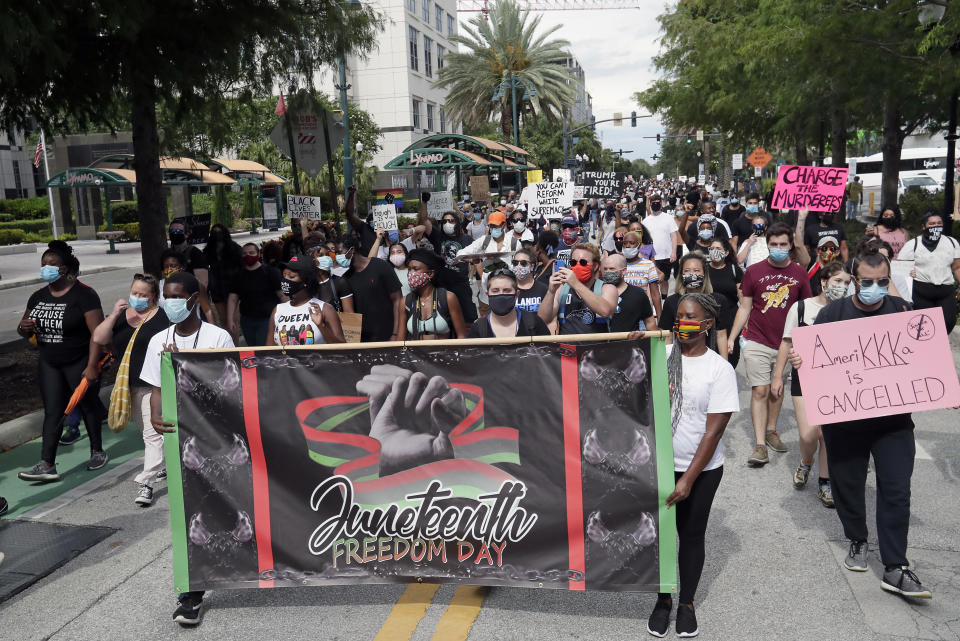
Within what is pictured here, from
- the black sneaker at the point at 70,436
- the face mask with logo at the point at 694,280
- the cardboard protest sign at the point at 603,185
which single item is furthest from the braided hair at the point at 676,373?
the cardboard protest sign at the point at 603,185

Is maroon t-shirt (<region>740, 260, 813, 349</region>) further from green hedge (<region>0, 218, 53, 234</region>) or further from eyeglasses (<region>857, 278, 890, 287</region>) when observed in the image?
green hedge (<region>0, 218, 53, 234</region>)

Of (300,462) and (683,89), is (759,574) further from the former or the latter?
(683,89)

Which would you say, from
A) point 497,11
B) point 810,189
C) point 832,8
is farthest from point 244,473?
point 497,11

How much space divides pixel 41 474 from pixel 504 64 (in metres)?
37.9

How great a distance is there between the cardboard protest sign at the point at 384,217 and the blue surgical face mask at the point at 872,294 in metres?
8.34

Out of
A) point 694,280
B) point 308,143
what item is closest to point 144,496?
point 694,280

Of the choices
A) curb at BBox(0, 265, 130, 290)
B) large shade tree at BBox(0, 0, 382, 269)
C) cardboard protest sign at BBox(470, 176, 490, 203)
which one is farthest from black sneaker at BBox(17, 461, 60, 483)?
cardboard protest sign at BBox(470, 176, 490, 203)

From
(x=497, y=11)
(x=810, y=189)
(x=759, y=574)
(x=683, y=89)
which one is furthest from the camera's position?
(x=497, y=11)

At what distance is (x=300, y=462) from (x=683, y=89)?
99.2 feet

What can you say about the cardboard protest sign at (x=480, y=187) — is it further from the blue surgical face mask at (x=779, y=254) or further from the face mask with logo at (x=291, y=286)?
the face mask with logo at (x=291, y=286)

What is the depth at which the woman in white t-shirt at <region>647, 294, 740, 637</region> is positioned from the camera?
4094 millimetres

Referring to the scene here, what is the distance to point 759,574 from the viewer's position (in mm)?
4809

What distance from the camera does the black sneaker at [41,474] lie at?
679 centimetres

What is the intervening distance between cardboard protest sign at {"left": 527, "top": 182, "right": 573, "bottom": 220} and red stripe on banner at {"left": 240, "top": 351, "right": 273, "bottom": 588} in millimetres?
12779
